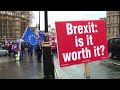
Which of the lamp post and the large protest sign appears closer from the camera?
the large protest sign

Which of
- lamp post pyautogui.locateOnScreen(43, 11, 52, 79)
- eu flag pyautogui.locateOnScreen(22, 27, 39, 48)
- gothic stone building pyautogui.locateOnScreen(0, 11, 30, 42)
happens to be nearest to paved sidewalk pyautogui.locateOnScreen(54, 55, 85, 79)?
eu flag pyautogui.locateOnScreen(22, 27, 39, 48)

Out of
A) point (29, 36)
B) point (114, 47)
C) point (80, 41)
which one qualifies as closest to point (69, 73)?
point (29, 36)

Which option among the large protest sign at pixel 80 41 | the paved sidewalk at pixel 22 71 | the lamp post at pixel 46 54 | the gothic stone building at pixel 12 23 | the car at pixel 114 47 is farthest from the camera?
the gothic stone building at pixel 12 23

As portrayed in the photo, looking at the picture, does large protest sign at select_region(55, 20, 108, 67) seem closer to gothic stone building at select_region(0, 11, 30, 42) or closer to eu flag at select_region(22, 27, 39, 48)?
eu flag at select_region(22, 27, 39, 48)

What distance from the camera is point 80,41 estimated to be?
694 centimetres

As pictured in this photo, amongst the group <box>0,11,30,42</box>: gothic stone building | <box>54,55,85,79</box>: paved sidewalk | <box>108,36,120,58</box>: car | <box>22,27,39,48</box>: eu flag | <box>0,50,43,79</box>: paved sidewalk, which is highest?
<box>0,11,30,42</box>: gothic stone building

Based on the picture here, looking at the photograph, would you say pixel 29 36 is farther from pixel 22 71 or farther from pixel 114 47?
pixel 114 47

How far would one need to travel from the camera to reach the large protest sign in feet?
22.4

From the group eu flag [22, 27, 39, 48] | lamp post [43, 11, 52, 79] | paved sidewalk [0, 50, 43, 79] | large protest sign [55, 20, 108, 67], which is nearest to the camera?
large protest sign [55, 20, 108, 67]

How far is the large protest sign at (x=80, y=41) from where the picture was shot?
682 centimetres

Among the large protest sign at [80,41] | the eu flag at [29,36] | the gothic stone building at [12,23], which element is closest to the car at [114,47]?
the eu flag at [29,36]

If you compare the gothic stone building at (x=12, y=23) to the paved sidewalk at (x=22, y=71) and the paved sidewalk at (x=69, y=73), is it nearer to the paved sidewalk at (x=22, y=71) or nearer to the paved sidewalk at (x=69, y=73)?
the paved sidewalk at (x=22, y=71)

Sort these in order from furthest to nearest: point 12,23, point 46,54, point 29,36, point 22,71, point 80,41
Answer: point 12,23 < point 29,36 < point 22,71 < point 46,54 < point 80,41
